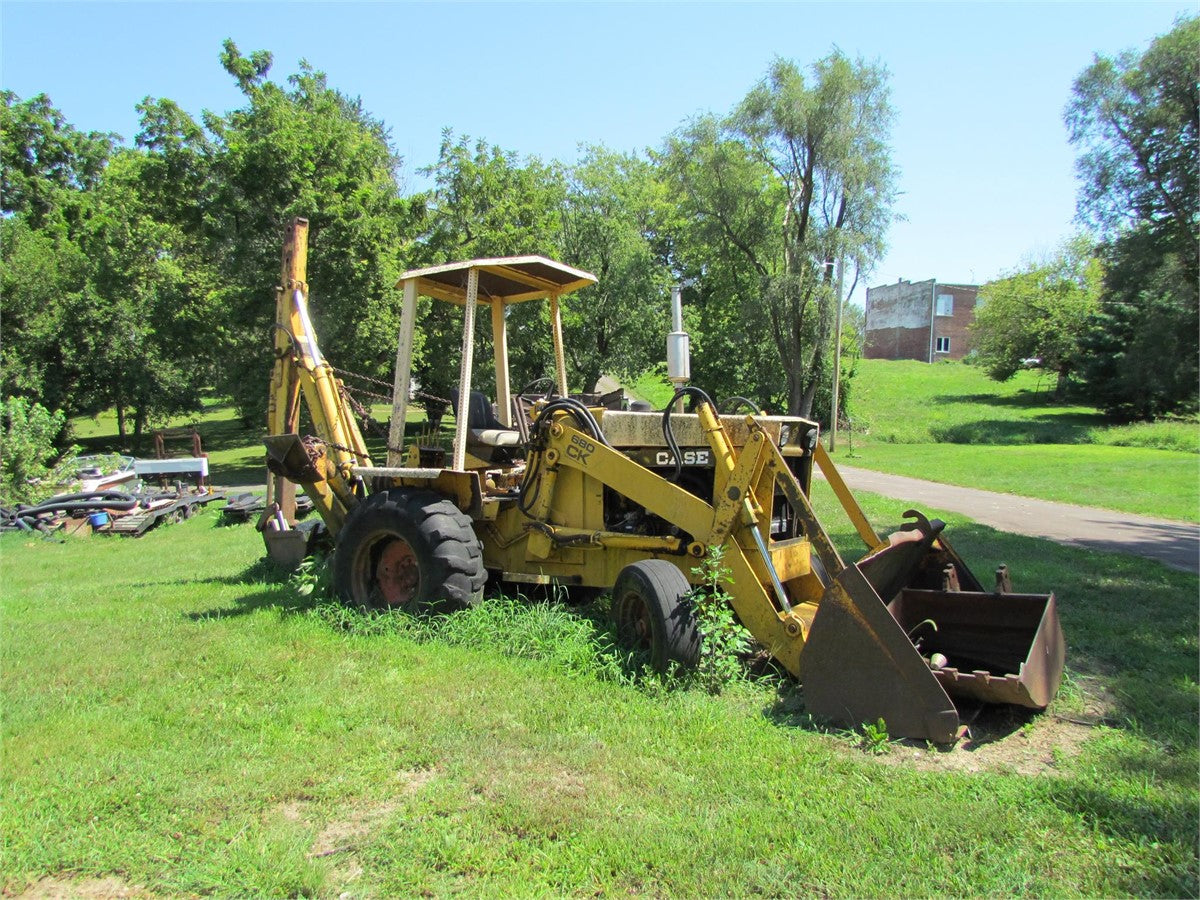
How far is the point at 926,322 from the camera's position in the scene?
2472 inches

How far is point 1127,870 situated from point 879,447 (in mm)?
31041

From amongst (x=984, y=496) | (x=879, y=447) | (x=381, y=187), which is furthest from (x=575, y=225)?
(x=984, y=496)

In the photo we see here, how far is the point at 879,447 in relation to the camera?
32.7 metres

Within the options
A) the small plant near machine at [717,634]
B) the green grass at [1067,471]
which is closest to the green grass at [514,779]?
the small plant near machine at [717,634]

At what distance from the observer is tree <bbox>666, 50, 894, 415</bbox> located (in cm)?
2808

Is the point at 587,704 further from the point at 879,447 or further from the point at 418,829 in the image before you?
the point at 879,447

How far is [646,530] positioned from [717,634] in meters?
1.32

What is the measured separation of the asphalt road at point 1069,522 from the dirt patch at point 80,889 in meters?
10.7

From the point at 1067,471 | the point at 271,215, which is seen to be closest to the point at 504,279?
the point at 271,215

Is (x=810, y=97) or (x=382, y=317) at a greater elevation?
(x=810, y=97)

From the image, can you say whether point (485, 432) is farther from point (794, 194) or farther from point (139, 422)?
point (139, 422)

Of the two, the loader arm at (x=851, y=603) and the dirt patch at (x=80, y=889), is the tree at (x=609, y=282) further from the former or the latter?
the dirt patch at (x=80, y=889)

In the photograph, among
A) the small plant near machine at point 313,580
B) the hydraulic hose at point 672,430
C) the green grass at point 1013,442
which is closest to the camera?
the hydraulic hose at point 672,430

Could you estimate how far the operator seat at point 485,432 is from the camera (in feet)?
22.5
